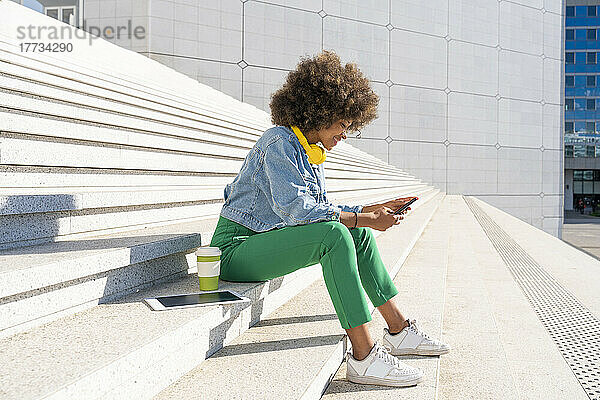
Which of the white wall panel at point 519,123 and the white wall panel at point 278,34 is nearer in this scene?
the white wall panel at point 278,34

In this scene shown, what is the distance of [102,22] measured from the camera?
8.19 meters

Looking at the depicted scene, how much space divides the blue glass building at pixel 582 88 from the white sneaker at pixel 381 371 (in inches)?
1273

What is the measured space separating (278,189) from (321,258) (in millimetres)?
245

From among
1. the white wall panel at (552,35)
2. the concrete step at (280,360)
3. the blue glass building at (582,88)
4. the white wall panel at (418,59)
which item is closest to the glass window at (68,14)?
the white wall panel at (418,59)

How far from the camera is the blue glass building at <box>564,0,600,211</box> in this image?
30.9 metres

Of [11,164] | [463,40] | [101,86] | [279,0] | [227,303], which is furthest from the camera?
[463,40]

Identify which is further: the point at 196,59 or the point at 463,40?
the point at 463,40

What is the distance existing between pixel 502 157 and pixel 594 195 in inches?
1113

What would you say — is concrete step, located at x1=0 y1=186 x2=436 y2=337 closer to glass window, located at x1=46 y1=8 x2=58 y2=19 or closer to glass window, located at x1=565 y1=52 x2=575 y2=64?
glass window, located at x1=46 y1=8 x2=58 y2=19

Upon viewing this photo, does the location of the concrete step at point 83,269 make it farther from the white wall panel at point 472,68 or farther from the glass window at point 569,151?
the glass window at point 569,151

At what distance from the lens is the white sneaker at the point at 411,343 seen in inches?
69.3

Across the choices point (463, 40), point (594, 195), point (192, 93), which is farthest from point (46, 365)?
point (594, 195)

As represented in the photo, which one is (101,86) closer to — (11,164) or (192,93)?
(11,164)

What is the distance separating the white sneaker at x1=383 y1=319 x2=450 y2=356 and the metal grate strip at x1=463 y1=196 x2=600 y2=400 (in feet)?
1.53
